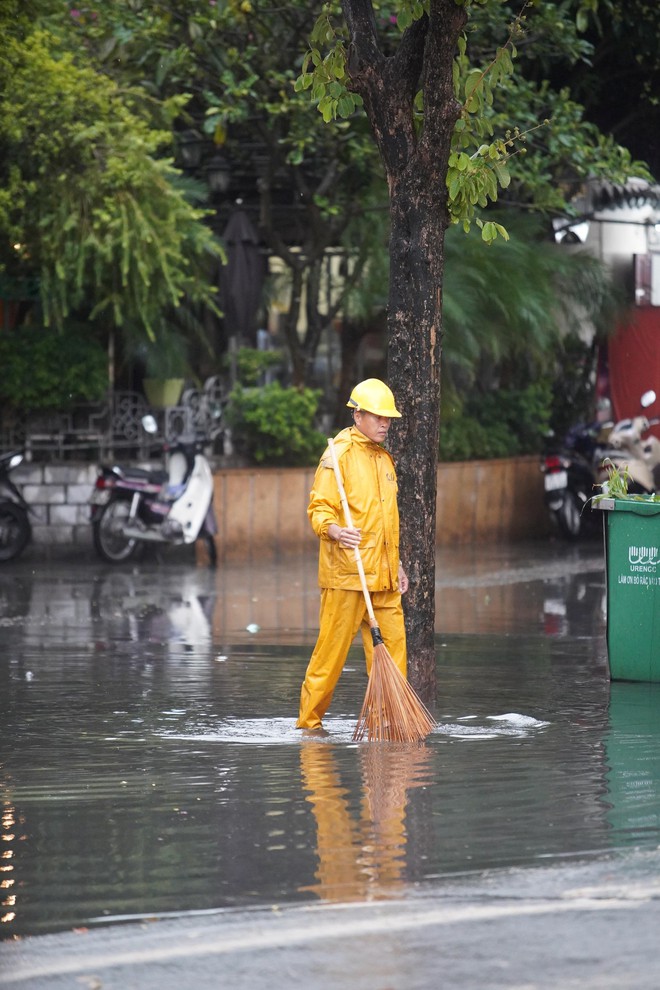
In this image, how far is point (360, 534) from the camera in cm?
782

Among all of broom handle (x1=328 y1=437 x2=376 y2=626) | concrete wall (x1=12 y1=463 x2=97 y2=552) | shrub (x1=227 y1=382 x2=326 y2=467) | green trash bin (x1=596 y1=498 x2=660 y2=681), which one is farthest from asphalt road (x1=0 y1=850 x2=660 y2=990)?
concrete wall (x1=12 y1=463 x2=97 y2=552)

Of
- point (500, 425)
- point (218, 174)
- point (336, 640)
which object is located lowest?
point (336, 640)

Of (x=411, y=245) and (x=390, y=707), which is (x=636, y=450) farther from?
(x=390, y=707)

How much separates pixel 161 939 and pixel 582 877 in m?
1.37

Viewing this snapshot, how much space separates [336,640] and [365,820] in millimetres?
1821

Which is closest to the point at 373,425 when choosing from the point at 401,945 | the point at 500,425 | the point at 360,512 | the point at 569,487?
the point at 360,512

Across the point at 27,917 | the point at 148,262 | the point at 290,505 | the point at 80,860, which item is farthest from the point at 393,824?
the point at 290,505

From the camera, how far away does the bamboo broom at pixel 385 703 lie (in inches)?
302

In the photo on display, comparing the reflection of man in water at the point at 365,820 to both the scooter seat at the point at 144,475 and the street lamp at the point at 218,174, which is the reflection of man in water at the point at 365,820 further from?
the street lamp at the point at 218,174

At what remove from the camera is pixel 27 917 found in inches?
200

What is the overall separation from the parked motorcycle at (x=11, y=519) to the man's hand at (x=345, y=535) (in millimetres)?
9230

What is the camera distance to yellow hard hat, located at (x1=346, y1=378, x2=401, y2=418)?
7816 millimetres

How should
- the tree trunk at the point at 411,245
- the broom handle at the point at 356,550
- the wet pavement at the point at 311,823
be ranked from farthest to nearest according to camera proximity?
the tree trunk at the point at 411,245 < the broom handle at the point at 356,550 < the wet pavement at the point at 311,823

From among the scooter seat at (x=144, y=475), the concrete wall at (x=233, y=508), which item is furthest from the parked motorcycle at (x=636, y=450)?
the scooter seat at (x=144, y=475)
